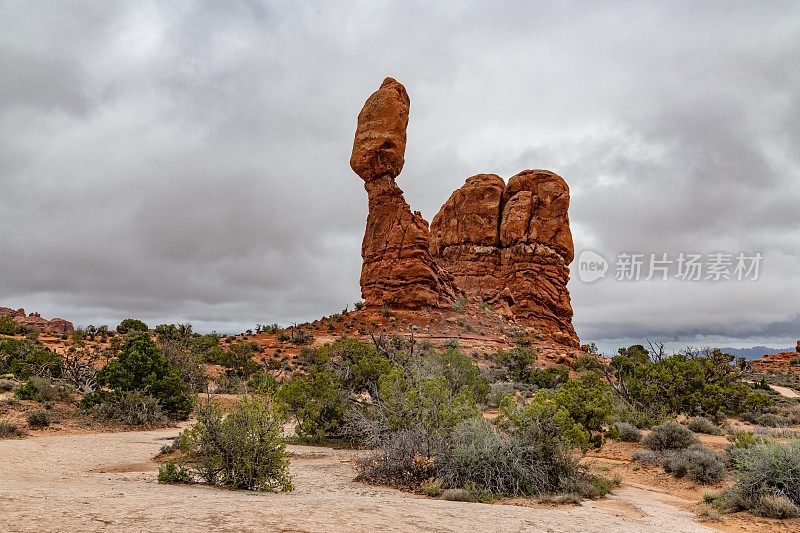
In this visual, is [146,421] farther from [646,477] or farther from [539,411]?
[646,477]

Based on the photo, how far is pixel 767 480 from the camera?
31.7 ft

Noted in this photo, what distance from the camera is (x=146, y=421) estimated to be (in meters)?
18.5

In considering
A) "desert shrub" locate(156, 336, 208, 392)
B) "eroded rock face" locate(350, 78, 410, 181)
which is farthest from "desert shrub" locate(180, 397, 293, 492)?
"eroded rock face" locate(350, 78, 410, 181)

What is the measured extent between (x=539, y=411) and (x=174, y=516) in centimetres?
700

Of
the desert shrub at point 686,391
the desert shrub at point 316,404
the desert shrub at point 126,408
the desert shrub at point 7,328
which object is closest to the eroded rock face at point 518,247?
the desert shrub at point 686,391

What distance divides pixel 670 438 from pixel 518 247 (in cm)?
4314

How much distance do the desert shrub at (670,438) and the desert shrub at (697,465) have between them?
Answer: 1.48 metres

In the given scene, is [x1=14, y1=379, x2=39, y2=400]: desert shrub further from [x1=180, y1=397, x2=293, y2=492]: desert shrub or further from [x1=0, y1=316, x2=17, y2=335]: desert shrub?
[x1=0, y1=316, x2=17, y2=335]: desert shrub

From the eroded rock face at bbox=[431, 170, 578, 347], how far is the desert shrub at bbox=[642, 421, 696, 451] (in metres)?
38.4

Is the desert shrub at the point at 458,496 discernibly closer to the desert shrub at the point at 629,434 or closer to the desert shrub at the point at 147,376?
the desert shrub at the point at 629,434

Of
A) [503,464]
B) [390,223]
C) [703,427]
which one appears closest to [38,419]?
[503,464]

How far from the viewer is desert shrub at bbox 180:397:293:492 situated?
345 inches

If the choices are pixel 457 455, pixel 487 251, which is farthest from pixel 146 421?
pixel 487 251

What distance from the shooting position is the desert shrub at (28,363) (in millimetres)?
24234
